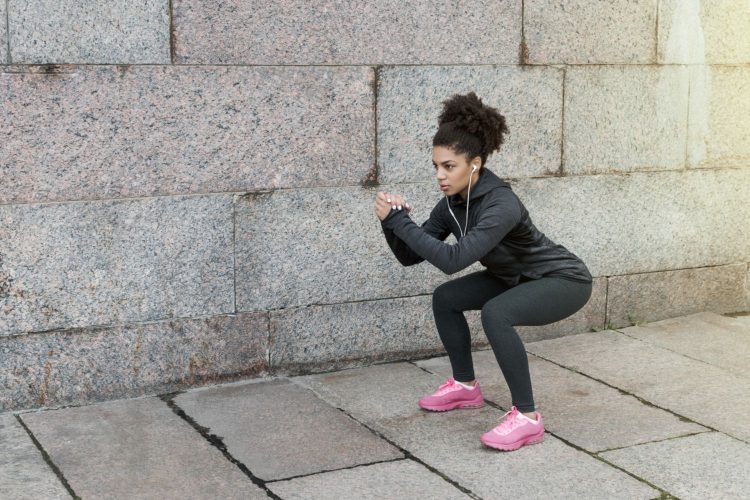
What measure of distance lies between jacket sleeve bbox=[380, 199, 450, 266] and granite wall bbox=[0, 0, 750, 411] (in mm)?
787

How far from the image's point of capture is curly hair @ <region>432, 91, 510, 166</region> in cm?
427

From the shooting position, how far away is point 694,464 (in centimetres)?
407

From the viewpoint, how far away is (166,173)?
4824 mm

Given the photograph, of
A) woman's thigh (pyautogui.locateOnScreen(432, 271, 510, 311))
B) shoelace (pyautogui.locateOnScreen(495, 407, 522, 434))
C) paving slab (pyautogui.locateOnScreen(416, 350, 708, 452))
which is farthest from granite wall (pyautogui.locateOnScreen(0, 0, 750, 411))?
shoelace (pyautogui.locateOnScreen(495, 407, 522, 434))

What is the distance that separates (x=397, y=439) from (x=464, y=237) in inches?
35.8

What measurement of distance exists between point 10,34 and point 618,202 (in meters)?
3.46

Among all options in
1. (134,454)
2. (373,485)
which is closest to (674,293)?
(373,485)

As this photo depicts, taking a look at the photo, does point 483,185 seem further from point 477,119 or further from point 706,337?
point 706,337

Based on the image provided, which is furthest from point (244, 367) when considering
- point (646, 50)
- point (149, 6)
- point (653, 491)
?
point (646, 50)

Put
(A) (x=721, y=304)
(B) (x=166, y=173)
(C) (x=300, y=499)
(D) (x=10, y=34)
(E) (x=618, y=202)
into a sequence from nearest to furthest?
(C) (x=300, y=499) < (D) (x=10, y=34) < (B) (x=166, y=173) < (E) (x=618, y=202) < (A) (x=721, y=304)

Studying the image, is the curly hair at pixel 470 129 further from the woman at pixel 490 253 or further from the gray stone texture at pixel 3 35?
the gray stone texture at pixel 3 35

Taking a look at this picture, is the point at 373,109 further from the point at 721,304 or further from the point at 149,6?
the point at 721,304

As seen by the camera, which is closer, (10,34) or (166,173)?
(10,34)

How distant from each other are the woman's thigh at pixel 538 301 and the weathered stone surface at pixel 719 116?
2255mm
